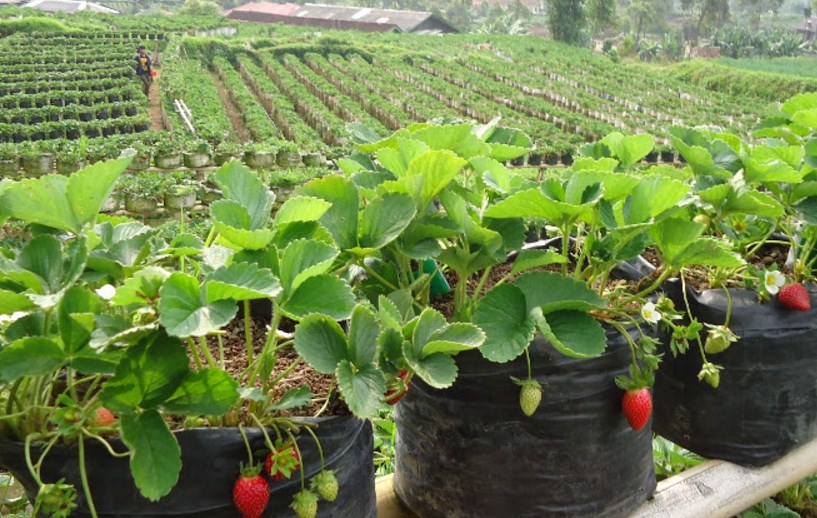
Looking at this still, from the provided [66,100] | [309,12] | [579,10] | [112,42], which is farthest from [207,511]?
[309,12]

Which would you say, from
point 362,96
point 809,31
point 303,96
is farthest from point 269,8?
point 809,31

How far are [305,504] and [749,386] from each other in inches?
36.3

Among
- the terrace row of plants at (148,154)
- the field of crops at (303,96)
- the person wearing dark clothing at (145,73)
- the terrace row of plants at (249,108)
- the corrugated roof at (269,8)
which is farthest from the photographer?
the corrugated roof at (269,8)

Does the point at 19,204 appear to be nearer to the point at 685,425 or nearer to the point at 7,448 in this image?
the point at 7,448

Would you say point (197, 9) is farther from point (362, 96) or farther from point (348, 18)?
point (362, 96)

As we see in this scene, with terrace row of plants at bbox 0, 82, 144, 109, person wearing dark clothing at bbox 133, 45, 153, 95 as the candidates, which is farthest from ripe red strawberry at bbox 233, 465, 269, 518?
person wearing dark clothing at bbox 133, 45, 153, 95

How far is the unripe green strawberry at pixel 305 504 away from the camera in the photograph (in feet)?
2.75

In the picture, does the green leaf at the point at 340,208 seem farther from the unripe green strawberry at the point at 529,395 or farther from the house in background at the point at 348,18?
the house in background at the point at 348,18

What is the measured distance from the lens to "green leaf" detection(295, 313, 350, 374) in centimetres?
80

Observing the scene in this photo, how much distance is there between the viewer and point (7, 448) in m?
0.81

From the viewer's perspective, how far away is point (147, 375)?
0.75 meters

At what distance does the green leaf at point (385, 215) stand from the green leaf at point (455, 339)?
0.14 metres

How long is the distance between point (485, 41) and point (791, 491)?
108 ft

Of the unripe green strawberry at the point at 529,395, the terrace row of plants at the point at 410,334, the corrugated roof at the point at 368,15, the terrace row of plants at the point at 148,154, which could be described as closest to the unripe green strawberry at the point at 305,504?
the terrace row of plants at the point at 410,334
